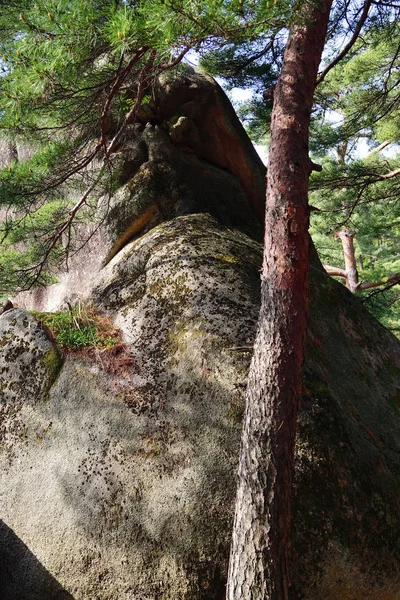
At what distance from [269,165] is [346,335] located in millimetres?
2288

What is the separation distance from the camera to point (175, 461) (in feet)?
11.1

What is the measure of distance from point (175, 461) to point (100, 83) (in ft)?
9.82

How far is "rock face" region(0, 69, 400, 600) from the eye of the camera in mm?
3100

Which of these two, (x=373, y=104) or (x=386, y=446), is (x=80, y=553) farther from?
(x=373, y=104)

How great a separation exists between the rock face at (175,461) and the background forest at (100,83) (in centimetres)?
125

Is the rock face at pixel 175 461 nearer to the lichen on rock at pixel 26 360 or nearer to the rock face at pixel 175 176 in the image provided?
the lichen on rock at pixel 26 360

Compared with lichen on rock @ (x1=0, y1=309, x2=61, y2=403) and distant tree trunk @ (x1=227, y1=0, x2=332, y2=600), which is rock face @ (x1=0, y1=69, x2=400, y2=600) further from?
distant tree trunk @ (x1=227, y1=0, x2=332, y2=600)

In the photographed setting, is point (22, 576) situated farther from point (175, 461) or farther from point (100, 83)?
point (100, 83)

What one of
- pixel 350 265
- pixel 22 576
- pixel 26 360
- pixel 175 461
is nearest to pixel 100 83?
pixel 26 360

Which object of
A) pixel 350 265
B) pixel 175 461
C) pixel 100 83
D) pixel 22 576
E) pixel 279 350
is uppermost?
pixel 350 265

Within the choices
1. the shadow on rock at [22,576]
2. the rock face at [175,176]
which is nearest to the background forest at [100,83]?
the rock face at [175,176]

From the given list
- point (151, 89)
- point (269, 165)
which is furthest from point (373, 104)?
point (269, 165)

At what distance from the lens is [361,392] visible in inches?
174

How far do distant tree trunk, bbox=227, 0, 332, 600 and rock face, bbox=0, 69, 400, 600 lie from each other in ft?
1.40
